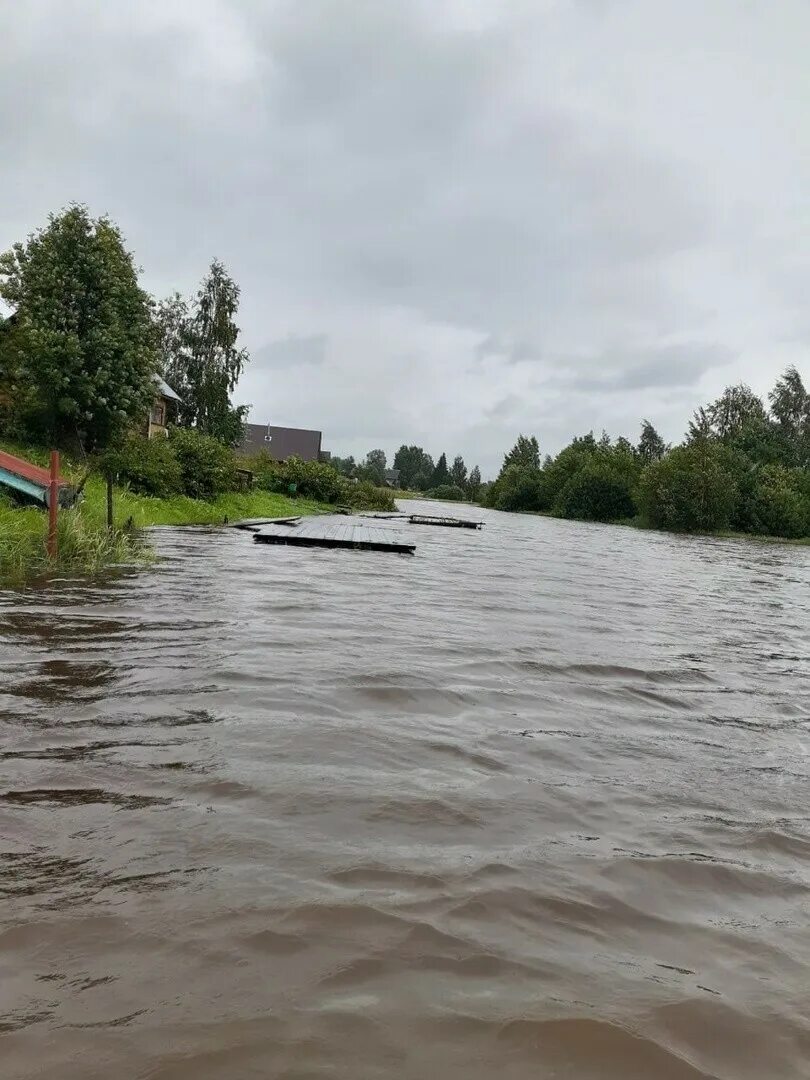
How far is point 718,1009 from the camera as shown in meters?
2.37

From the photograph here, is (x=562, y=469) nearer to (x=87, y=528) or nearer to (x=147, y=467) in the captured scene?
(x=147, y=467)

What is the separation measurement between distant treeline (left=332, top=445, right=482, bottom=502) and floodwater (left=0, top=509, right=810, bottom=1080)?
413 feet

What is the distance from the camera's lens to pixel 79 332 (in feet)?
86.5

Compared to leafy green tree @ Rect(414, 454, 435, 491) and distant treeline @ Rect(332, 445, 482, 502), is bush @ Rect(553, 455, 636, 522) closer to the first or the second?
distant treeline @ Rect(332, 445, 482, 502)

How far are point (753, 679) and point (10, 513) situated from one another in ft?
42.5

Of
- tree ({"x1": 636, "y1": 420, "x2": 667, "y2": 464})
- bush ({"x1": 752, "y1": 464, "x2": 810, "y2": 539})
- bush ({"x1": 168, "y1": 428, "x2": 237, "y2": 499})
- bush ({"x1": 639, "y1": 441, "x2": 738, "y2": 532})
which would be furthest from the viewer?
tree ({"x1": 636, "y1": 420, "x2": 667, "y2": 464})

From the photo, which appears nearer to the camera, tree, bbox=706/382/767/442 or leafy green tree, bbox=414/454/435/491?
tree, bbox=706/382/767/442

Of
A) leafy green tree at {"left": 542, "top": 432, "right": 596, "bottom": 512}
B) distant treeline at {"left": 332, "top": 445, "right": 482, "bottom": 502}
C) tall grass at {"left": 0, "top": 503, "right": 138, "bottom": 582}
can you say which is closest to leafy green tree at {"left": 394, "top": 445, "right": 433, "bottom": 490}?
distant treeline at {"left": 332, "top": 445, "right": 482, "bottom": 502}

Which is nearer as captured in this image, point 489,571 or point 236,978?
point 236,978

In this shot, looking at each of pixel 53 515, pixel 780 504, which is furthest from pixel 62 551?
pixel 780 504

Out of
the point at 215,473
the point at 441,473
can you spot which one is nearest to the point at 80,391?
the point at 215,473

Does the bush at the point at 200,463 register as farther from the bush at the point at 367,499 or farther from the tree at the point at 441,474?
the tree at the point at 441,474

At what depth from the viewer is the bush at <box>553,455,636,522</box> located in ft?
248

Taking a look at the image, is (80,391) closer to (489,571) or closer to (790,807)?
(489,571)
